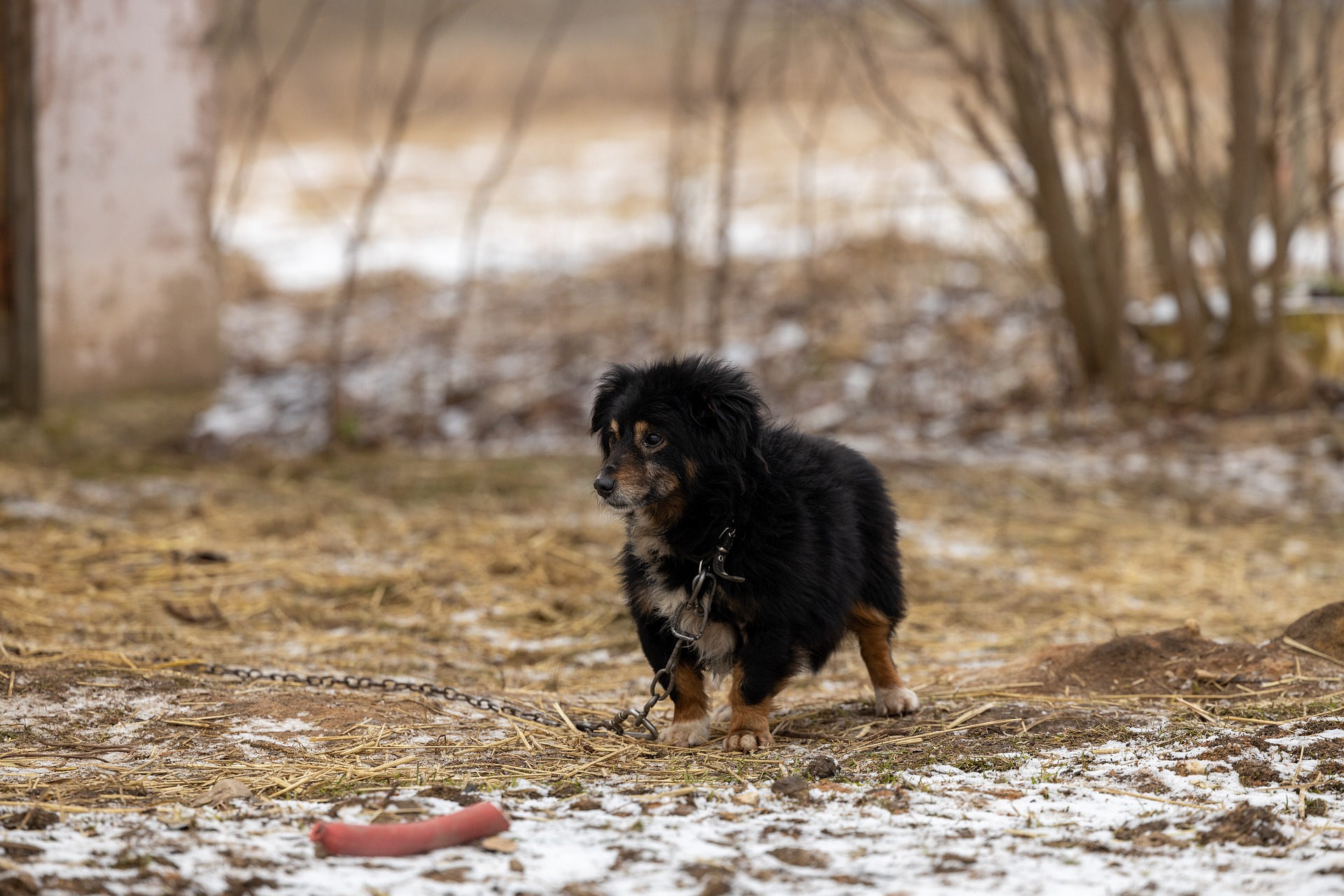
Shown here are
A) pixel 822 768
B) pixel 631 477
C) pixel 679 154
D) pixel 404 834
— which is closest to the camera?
pixel 404 834

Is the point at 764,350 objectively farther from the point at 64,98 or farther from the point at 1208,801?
the point at 1208,801

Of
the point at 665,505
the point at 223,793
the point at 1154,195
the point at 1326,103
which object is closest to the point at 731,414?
the point at 665,505

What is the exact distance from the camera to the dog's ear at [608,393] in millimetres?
4223

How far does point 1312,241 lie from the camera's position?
14.0m

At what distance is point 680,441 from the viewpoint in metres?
3.98

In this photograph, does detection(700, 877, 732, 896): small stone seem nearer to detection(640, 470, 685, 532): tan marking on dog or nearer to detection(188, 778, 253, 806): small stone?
detection(188, 778, 253, 806): small stone

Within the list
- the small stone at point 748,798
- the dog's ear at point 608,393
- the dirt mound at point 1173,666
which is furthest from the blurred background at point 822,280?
the small stone at point 748,798

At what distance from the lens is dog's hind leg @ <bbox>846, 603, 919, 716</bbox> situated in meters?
4.27

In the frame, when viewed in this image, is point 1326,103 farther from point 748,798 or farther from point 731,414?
point 748,798

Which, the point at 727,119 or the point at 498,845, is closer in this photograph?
the point at 498,845

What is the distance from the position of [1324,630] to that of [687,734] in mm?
2383

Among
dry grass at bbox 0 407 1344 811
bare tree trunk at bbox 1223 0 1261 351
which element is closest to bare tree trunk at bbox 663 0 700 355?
dry grass at bbox 0 407 1344 811

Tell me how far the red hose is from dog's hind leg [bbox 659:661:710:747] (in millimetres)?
1127

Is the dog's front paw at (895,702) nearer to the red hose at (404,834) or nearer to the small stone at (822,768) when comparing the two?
the small stone at (822,768)
